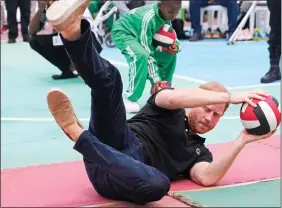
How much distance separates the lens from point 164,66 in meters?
5.34

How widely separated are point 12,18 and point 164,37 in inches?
228

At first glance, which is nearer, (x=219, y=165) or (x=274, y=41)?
(x=219, y=165)

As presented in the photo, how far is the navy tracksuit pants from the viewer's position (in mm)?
2564

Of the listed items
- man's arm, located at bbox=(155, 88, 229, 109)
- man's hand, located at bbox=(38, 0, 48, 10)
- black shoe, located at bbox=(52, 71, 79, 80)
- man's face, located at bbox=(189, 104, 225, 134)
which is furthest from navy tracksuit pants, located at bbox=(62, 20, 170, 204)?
black shoe, located at bbox=(52, 71, 79, 80)

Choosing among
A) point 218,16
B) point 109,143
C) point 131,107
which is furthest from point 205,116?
point 218,16

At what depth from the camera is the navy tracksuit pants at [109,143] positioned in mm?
2564

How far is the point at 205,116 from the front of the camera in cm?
305

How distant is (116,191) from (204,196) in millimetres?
428

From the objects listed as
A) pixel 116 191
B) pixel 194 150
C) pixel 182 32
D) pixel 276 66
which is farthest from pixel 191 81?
pixel 182 32

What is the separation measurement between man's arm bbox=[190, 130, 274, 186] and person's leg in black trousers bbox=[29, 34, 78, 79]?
395cm

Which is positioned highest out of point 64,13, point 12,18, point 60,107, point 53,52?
point 64,13

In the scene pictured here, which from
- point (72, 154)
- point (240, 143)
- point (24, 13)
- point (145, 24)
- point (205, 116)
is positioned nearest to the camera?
point (240, 143)

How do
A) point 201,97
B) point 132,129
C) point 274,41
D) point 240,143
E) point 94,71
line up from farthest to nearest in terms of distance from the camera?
point 274,41 < point 132,129 < point 240,143 < point 201,97 < point 94,71

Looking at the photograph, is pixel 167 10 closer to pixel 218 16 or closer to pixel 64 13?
pixel 64 13
